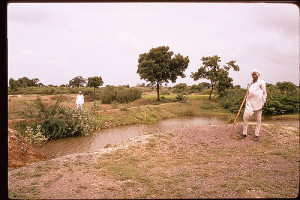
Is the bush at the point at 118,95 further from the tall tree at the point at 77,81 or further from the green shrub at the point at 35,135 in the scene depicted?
the tall tree at the point at 77,81

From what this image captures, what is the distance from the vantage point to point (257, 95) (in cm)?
735

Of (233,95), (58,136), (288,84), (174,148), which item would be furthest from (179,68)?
(174,148)

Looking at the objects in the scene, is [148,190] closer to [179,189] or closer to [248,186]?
[179,189]

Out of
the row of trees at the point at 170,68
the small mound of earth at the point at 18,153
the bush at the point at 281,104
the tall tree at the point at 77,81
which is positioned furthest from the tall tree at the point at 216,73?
the tall tree at the point at 77,81

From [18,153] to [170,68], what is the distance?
2403 centimetres

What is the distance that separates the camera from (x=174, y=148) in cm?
720

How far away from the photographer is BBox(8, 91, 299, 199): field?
3816 millimetres

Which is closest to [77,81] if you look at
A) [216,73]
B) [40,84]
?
[40,84]

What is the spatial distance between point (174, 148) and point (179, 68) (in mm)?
22415

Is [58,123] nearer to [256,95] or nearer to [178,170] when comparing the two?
[178,170]

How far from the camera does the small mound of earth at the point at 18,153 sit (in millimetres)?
6238

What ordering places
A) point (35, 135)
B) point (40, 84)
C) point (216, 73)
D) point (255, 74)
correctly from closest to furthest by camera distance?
1. point (255, 74)
2. point (35, 135)
3. point (216, 73)
4. point (40, 84)

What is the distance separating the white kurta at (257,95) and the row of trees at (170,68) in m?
19.4

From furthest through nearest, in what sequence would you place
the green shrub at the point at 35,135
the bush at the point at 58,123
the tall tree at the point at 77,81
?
1. the tall tree at the point at 77,81
2. the bush at the point at 58,123
3. the green shrub at the point at 35,135
